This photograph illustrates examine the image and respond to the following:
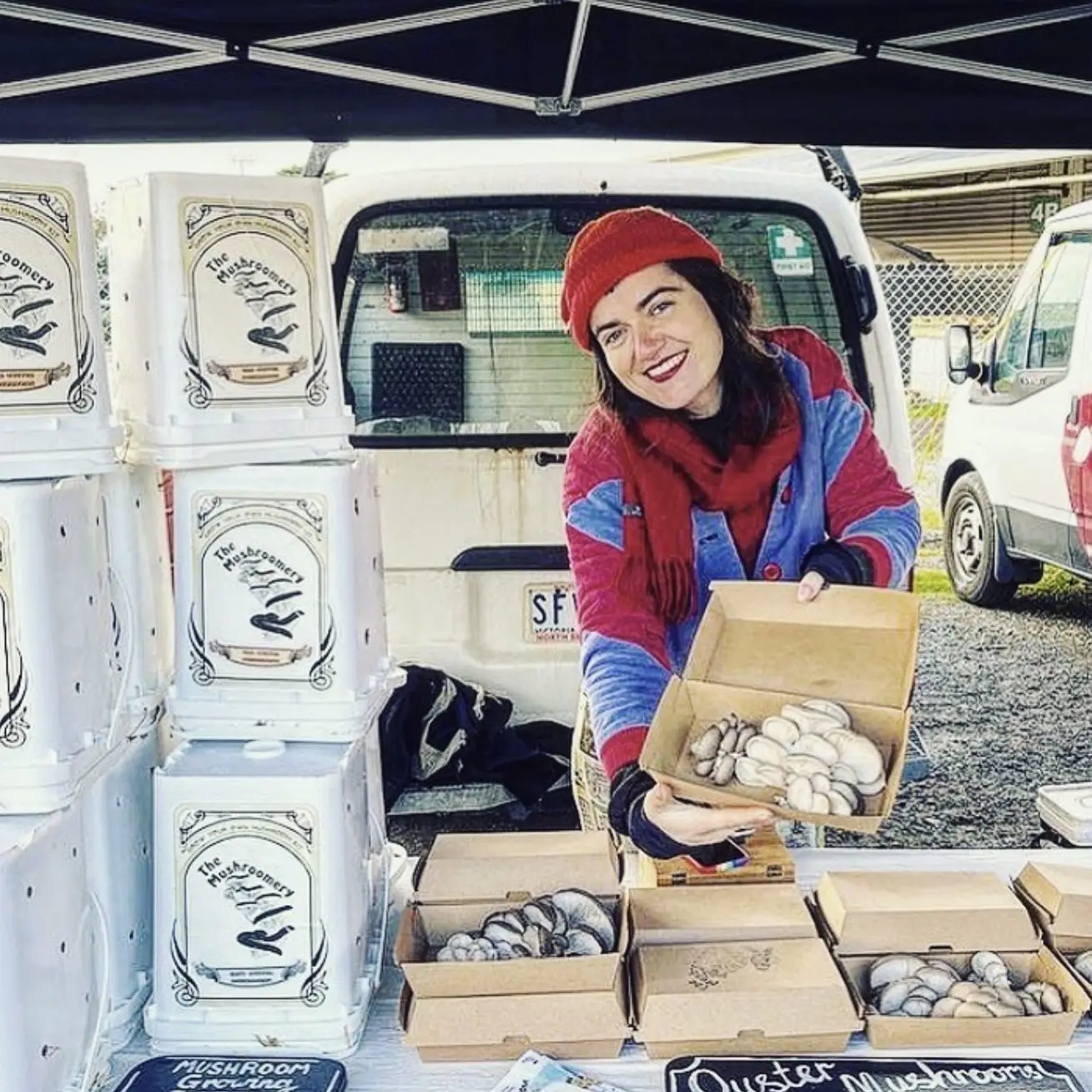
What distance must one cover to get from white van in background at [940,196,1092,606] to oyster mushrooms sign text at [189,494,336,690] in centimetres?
492

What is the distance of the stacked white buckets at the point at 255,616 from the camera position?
1.62 metres

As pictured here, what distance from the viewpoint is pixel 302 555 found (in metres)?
1.75

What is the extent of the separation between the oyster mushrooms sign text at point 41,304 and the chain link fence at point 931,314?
1017 cm

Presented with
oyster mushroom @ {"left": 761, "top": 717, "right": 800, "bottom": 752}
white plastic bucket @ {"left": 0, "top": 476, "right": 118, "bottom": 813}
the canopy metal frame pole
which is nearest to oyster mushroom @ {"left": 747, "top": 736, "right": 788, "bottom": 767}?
oyster mushroom @ {"left": 761, "top": 717, "right": 800, "bottom": 752}

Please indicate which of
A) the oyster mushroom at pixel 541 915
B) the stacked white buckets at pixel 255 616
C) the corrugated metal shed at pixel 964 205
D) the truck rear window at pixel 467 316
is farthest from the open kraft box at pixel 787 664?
the corrugated metal shed at pixel 964 205

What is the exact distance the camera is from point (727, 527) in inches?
85.3

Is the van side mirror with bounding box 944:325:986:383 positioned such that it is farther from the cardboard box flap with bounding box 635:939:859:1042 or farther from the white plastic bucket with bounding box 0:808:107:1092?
the white plastic bucket with bounding box 0:808:107:1092

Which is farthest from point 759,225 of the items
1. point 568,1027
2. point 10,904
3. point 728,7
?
point 10,904

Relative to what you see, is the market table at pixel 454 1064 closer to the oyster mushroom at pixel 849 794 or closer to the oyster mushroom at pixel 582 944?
the oyster mushroom at pixel 582 944

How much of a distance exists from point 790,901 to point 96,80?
1.71 metres

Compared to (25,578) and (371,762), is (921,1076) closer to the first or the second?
(371,762)

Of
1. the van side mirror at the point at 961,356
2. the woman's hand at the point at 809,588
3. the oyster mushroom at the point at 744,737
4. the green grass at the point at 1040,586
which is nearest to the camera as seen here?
the oyster mushroom at the point at 744,737

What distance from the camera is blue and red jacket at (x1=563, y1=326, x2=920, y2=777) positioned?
2.05 metres

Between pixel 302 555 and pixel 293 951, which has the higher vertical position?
pixel 302 555
